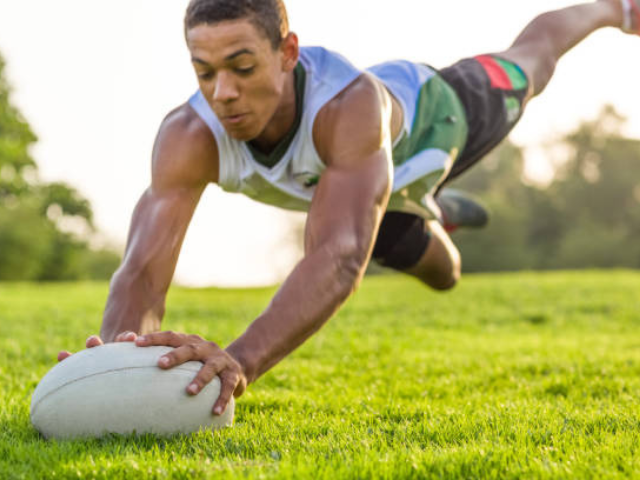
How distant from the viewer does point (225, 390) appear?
2.79m

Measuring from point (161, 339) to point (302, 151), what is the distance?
1378 mm

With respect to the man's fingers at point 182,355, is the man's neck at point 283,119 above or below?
above

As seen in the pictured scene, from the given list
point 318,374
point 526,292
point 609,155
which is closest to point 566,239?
point 609,155

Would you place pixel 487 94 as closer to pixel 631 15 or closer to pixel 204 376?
pixel 631 15

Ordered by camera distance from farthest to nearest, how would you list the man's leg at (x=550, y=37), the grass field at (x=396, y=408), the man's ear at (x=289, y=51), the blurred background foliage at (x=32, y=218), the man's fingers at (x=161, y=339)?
the blurred background foliage at (x=32, y=218), the man's leg at (x=550, y=37), the man's ear at (x=289, y=51), the man's fingers at (x=161, y=339), the grass field at (x=396, y=408)

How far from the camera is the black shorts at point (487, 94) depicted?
510cm

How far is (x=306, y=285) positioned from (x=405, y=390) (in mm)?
1621

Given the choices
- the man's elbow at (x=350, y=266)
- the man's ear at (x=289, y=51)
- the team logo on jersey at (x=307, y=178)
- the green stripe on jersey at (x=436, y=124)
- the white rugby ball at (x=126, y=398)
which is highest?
the man's ear at (x=289, y=51)

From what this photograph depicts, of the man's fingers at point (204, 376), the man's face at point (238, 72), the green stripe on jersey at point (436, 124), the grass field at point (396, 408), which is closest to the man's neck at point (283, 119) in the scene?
the man's face at point (238, 72)

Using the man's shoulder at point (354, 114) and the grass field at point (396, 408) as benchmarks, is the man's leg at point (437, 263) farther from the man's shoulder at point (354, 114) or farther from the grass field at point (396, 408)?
the man's shoulder at point (354, 114)

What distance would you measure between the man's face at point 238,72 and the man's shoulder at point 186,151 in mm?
413

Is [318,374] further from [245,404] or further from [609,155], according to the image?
[609,155]

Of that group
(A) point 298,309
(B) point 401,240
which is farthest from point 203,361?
(B) point 401,240

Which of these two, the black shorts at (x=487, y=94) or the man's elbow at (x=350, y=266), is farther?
the black shorts at (x=487, y=94)
